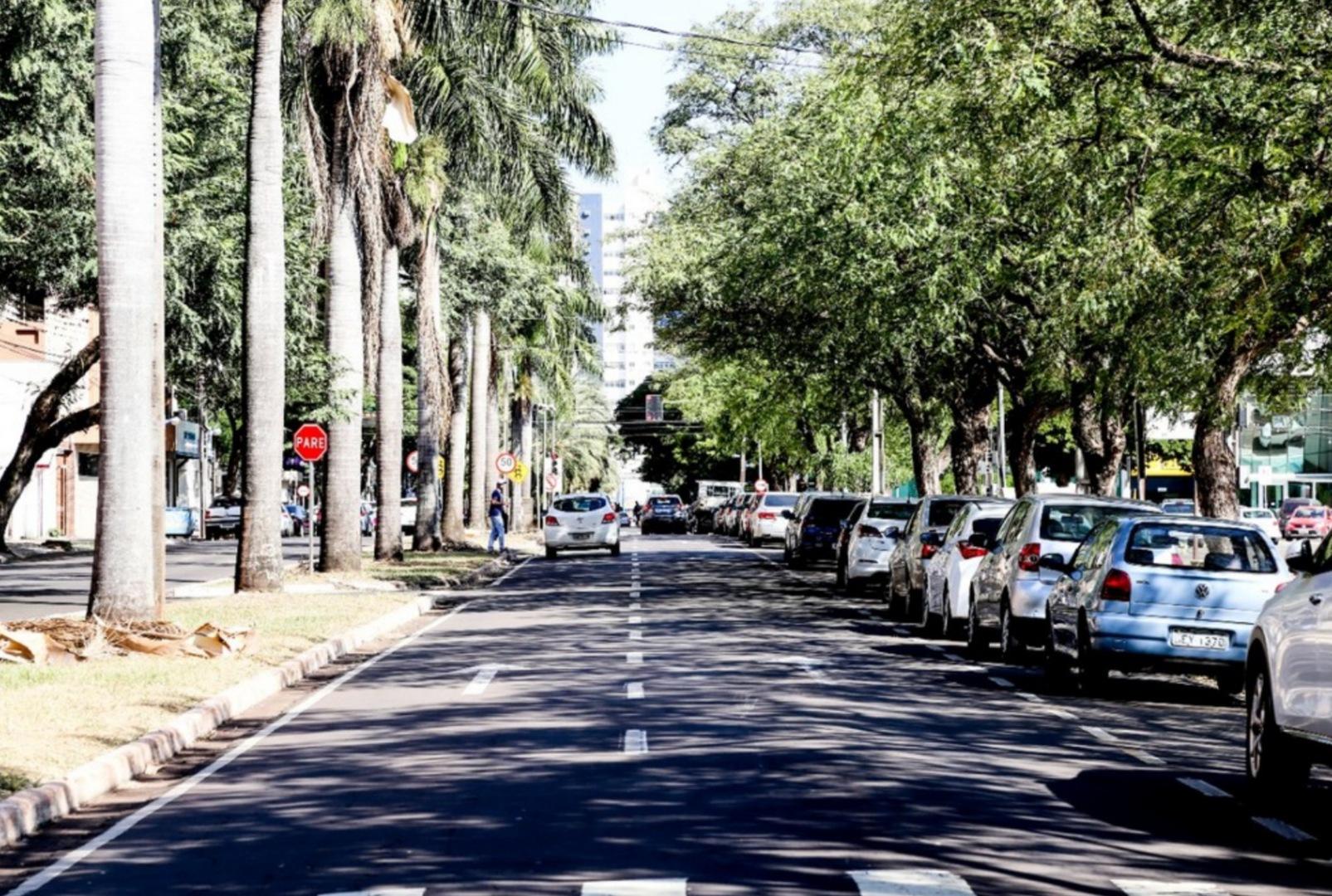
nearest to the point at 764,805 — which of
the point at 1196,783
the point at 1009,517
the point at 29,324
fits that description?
the point at 1196,783

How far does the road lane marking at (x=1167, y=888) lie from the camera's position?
785 centimetres

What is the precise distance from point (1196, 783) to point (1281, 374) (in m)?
14.5

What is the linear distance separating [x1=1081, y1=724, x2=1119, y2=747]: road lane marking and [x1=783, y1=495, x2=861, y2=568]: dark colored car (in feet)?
86.5

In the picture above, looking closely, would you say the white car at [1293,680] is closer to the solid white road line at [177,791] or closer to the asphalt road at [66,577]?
the solid white road line at [177,791]

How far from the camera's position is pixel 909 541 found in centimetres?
2623

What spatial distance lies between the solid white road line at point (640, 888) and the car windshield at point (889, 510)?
24.1 m

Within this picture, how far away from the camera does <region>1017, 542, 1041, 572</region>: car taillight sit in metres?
19.3

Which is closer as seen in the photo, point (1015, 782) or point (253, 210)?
point (1015, 782)

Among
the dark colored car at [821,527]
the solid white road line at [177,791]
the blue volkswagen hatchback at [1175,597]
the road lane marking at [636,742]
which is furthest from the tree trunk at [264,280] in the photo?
the dark colored car at [821,527]

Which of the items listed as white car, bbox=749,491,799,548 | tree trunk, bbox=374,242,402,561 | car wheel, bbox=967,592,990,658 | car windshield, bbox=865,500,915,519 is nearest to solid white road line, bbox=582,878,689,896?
car wheel, bbox=967,592,990,658

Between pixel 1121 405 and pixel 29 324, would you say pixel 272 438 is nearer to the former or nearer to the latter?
pixel 1121 405

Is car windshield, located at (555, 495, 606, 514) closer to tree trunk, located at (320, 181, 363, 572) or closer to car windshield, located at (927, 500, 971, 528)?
tree trunk, located at (320, 181, 363, 572)

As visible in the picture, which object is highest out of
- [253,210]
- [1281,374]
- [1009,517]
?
[253,210]

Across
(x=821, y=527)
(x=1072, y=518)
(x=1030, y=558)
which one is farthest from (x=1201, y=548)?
(x=821, y=527)
